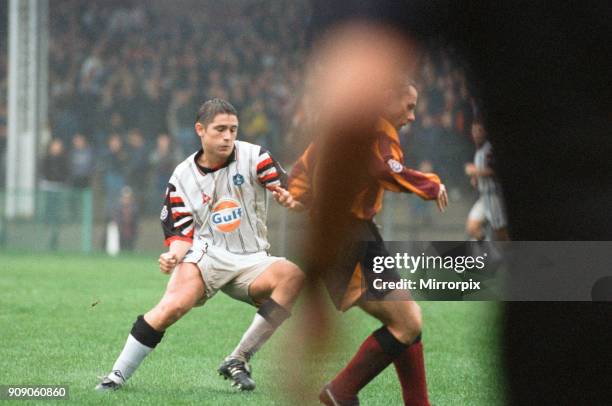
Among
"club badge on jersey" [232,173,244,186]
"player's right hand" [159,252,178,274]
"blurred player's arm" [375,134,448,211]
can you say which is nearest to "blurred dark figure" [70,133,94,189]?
"club badge on jersey" [232,173,244,186]

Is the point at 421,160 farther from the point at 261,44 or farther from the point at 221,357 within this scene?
the point at 261,44

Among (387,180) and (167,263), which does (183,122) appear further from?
(387,180)

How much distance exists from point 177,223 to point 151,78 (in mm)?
11984

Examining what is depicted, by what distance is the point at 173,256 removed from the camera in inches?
131

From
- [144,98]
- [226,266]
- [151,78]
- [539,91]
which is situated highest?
[151,78]

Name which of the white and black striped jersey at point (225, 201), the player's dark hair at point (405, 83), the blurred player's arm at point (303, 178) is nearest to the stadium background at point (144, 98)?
the white and black striped jersey at point (225, 201)

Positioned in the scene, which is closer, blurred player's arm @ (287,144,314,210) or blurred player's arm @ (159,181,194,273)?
blurred player's arm @ (287,144,314,210)

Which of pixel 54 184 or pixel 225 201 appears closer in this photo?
pixel 225 201

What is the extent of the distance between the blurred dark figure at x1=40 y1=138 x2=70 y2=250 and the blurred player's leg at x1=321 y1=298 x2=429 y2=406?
398 inches

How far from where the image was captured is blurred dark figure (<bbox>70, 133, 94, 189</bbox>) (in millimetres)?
13148

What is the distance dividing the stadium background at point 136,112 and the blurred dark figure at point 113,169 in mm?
16

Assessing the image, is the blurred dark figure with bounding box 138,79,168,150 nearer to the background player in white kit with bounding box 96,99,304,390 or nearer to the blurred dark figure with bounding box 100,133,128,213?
the blurred dark figure with bounding box 100,133,128,213

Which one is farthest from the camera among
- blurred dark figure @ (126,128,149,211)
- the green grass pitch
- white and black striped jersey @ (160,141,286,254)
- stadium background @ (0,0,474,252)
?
blurred dark figure @ (126,128,149,211)

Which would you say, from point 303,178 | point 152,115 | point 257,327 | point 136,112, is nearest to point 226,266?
point 257,327
